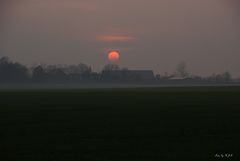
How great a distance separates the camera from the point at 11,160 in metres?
17.3

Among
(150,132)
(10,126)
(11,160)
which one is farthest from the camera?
(10,126)

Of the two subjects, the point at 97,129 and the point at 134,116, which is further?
the point at 134,116

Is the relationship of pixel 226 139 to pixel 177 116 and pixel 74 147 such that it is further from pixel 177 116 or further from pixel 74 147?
pixel 177 116

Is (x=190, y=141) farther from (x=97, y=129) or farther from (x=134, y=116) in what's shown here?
(x=134, y=116)

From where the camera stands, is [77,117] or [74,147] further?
[77,117]

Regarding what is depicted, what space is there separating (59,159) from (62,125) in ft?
34.3

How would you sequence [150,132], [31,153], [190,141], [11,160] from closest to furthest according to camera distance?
[11,160] < [31,153] < [190,141] < [150,132]

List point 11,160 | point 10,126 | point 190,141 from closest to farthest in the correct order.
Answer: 1. point 11,160
2. point 190,141
3. point 10,126

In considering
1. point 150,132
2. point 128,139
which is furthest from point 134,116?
point 128,139

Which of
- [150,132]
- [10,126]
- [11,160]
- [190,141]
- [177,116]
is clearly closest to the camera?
[11,160]

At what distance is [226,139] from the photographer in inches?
843

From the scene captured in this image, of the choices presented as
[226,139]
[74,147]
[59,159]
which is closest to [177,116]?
[226,139]

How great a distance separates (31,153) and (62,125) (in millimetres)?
9067

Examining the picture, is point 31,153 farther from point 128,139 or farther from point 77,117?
point 77,117
